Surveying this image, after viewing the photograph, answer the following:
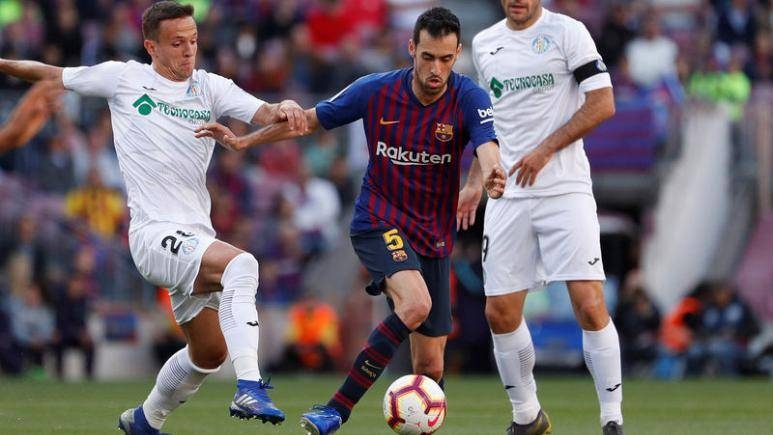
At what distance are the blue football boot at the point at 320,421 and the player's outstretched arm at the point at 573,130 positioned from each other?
2011mm

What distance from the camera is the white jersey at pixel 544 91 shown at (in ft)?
33.2

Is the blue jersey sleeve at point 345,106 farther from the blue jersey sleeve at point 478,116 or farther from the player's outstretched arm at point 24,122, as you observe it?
the player's outstretched arm at point 24,122

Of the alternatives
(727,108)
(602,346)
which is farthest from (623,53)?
(602,346)

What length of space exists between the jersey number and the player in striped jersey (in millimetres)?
642

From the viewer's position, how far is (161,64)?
9.91m

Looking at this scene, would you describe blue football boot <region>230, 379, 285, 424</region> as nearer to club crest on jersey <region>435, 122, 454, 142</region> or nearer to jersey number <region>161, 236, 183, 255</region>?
jersey number <region>161, 236, 183, 255</region>

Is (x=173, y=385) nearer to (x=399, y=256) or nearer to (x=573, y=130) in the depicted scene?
(x=399, y=256)

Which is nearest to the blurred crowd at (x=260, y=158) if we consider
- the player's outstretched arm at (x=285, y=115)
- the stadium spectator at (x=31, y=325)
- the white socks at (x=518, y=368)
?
the stadium spectator at (x=31, y=325)

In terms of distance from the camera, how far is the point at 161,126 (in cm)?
980

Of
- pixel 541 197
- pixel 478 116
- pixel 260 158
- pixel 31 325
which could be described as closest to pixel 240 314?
pixel 478 116

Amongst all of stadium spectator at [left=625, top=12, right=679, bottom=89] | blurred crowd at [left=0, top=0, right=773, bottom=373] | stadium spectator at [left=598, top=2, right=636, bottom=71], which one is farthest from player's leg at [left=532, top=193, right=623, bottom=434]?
stadium spectator at [left=625, top=12, right=679, bottom=89]

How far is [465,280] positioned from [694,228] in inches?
137

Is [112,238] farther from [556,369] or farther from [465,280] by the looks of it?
[556,369]

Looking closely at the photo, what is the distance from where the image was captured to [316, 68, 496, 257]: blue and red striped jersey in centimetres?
975
